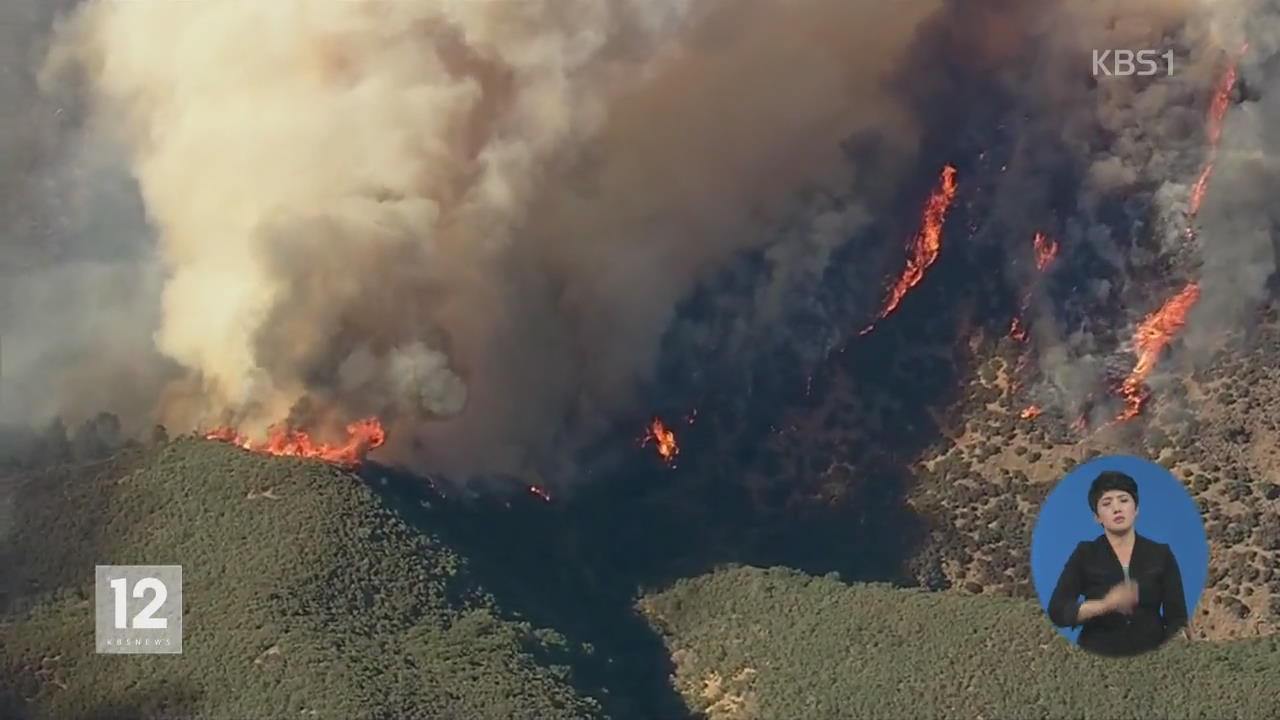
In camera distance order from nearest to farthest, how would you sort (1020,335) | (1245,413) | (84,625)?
1. (84,625)
2. (1245,413)
3. (1020,335)

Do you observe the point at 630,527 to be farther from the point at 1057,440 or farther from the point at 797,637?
the point at 1057,440

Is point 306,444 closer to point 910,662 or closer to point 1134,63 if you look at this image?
point 910,662

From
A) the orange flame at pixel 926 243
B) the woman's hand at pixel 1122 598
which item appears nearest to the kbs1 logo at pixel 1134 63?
the orange flame at pixel 926 243

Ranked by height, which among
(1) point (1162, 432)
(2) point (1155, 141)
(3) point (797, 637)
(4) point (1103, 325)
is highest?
(2) point (1155, 141)

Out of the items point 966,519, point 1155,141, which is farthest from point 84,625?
point 1155,141

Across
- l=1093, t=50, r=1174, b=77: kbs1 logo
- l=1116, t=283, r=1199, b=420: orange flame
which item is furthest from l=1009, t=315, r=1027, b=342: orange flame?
l=1093, t=50, r=1174, b=77: kbs1 logo

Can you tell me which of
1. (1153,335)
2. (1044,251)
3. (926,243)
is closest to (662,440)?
(926,243)
